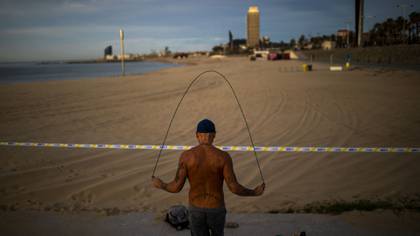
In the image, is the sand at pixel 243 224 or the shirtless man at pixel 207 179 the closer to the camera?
the shirtless man at pixel 207 179

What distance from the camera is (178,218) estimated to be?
4246 mm

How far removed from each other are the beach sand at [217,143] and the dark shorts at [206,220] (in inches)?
83.9

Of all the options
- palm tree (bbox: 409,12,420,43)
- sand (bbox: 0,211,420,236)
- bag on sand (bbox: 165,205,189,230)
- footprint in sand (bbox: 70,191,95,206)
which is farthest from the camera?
palm tree (bbox: 409,12,420,43)

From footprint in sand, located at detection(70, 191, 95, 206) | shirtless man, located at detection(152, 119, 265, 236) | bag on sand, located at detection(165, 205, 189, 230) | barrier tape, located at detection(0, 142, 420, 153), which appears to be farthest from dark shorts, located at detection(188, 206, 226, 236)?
barrier tape, located at detection(0, 142, 420, 153)

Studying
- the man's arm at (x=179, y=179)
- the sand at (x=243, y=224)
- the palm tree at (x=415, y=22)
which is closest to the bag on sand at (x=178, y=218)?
the sand at (x=243, y=224)

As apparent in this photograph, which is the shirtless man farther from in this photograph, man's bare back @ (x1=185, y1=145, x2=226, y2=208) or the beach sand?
the beach sand

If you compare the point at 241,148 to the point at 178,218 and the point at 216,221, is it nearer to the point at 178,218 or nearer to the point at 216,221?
the point at 178,218

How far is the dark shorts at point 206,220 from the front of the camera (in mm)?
2842

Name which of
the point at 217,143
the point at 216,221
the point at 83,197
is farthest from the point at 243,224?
the point at 217,143

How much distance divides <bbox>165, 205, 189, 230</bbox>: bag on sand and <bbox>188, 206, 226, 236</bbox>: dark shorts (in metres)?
1.37

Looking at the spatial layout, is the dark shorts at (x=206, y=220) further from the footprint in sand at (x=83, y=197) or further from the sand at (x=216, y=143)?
the footprint in sand at (x=83, y=197)

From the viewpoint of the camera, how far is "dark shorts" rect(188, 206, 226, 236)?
284 cm

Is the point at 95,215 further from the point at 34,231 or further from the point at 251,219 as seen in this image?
the point at 251,219

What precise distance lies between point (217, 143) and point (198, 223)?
5821 mm
